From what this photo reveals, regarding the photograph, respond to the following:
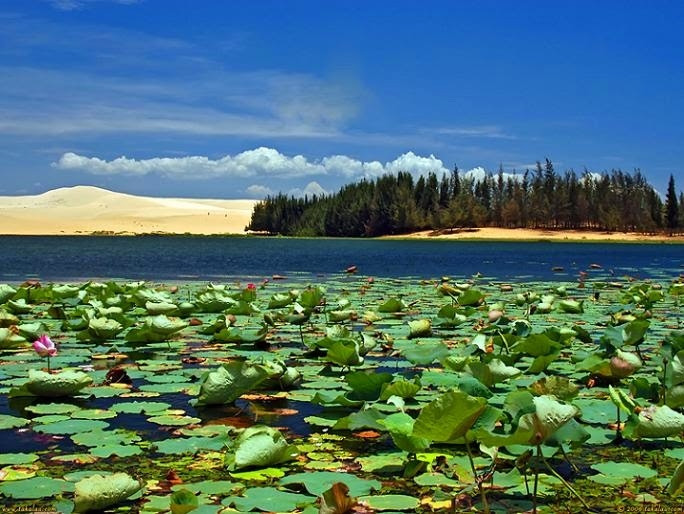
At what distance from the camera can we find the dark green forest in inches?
3740

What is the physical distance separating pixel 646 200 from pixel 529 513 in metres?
101

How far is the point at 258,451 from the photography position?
3.99 m

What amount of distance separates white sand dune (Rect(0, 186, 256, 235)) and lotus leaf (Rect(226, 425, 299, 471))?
110 metres

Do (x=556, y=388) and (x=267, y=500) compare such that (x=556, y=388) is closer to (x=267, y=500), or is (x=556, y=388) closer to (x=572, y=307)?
(x=267, y=500)

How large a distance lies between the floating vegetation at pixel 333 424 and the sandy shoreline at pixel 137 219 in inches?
3443

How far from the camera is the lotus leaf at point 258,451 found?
3969 mm

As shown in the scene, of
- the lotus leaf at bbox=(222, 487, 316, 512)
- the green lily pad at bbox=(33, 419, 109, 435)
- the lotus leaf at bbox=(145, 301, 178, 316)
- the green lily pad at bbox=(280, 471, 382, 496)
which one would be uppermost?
the lotus leaf at bbox=(145, 301, 178, 316)

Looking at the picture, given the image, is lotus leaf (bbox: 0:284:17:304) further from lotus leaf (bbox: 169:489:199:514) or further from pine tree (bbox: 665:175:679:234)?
pine tree (bbox: 665:175:679:234)

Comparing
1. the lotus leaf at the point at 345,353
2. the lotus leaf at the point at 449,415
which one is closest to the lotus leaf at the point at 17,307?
the lotus leaf at the point at 345,353

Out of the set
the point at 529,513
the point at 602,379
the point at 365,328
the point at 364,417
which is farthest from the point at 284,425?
the point at 365,328

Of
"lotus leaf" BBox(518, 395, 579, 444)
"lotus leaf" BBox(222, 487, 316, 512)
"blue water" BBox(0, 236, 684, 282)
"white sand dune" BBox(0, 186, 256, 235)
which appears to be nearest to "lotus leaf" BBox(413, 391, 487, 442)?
"lotus leaf" BBox(518, 395, 579, 444)

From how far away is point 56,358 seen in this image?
289 inches

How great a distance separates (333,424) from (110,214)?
441ft

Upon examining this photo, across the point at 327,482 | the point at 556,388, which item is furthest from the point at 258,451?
the point at 556,388
